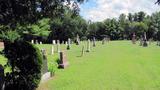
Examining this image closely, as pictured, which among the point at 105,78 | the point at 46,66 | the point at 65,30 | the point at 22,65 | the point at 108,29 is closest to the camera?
the point at 22,65

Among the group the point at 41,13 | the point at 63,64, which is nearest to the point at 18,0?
the point at 41,13

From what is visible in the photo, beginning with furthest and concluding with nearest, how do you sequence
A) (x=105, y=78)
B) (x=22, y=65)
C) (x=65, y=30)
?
1. (x=65, y=30)
2. (x=105, y=78)
3. (x=22, y=65)

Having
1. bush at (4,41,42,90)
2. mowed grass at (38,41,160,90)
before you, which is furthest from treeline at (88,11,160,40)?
bush at (4,41,42,90)

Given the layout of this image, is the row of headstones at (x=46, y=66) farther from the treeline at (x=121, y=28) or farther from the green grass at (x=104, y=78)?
the treeline at (x=121, y=28)

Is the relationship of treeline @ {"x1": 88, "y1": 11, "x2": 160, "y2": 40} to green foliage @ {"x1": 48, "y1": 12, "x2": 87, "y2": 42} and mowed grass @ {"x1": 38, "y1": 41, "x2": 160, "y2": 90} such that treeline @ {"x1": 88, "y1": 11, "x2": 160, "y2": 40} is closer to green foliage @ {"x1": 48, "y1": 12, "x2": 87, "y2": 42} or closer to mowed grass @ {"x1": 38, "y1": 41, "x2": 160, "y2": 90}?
green foliage @ {"x1": 48, "y1": 12, "x2": 87, "y2": 42}

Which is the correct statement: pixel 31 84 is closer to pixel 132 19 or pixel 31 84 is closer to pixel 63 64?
pixel 63 64

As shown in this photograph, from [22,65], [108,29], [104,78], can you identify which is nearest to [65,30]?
[108,29]

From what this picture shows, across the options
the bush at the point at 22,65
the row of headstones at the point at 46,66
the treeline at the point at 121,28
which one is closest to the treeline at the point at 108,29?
the treeline at the point at 121,28

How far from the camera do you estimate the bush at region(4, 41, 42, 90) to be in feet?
56.9

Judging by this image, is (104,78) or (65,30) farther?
(65,30)

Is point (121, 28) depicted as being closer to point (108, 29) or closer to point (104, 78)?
point (108, 29)

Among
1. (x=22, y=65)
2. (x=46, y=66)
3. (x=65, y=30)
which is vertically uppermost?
(x=22, y=65)

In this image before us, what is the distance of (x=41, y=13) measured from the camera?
1677 centimetres

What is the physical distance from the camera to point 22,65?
1756cm
